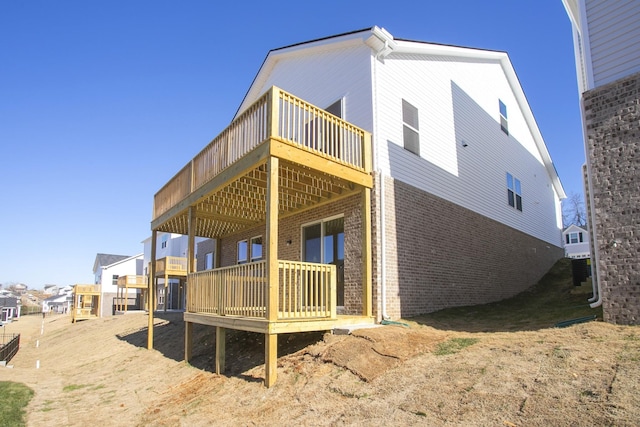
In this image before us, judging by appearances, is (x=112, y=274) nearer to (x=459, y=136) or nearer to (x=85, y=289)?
(x=85, y=289)

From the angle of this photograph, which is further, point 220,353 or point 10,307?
point 10,307

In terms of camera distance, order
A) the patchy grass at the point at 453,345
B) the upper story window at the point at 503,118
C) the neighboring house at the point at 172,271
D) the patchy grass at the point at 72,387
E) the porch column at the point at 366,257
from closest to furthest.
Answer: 1. the patchy grass at the point at 453,345
2. the porch column at the point at 366,257
3. the patchy grass at the point at 72,387
4. the upper story window at the point at 503,118
5. the neighboring house at the point at 172,271

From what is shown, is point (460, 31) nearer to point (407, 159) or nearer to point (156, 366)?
point (407, 159)

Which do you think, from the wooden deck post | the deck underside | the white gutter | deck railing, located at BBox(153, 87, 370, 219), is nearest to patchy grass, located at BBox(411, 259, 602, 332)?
the white gutter

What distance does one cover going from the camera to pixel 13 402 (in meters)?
9.14

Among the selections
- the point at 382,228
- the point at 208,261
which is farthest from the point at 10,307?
the point at 382,228

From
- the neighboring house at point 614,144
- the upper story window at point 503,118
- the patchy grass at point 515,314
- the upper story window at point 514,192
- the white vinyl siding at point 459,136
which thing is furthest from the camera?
the upper story window at point 503,118

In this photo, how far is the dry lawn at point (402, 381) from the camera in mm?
4699

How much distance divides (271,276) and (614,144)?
6639 mm

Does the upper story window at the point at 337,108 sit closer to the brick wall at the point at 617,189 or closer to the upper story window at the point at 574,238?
the brick wall at the point at 617,189

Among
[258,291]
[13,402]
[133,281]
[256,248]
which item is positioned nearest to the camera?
[258,291]

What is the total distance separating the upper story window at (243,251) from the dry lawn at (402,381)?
4.59 metres

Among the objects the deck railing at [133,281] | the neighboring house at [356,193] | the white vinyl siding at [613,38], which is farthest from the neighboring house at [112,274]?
the white vinyl siding at [613,38]

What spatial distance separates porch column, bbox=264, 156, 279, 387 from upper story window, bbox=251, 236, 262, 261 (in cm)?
766
